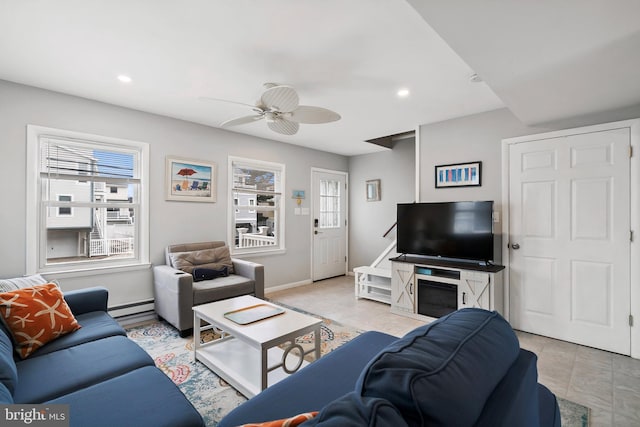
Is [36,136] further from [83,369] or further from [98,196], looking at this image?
[83,369]

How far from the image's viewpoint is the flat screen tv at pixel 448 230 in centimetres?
320

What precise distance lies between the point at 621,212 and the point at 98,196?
5168 millimetres

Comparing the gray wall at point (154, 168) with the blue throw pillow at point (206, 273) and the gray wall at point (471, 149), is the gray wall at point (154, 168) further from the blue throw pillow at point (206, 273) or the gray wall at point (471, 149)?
the gray wall at point (471, 149)

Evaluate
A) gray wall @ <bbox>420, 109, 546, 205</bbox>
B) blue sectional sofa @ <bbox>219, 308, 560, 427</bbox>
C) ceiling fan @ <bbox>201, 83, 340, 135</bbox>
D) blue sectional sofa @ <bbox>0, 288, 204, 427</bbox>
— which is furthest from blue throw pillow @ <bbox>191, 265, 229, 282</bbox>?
gray wall @ <bbox>420, 109, 546, 205</bbox>

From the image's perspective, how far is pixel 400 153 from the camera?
5.35 metres

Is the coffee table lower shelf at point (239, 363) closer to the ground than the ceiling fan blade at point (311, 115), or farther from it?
closer to the ground

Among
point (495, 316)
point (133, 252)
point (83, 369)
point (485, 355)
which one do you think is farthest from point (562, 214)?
point (133, 252)

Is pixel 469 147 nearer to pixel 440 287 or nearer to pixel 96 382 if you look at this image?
pixel 440 287

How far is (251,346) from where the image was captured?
2166mm

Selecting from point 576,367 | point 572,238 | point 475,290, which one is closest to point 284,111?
point 475,290

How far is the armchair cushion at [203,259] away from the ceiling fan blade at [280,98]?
2054 mm

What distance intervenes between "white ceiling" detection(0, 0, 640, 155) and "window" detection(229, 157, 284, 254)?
141 centimetres

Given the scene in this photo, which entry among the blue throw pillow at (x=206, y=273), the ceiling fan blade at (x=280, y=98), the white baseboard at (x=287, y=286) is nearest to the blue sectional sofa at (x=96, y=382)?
the blue throw pillow at (x=206, y=273)

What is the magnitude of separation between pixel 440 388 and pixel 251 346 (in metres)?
1.82
